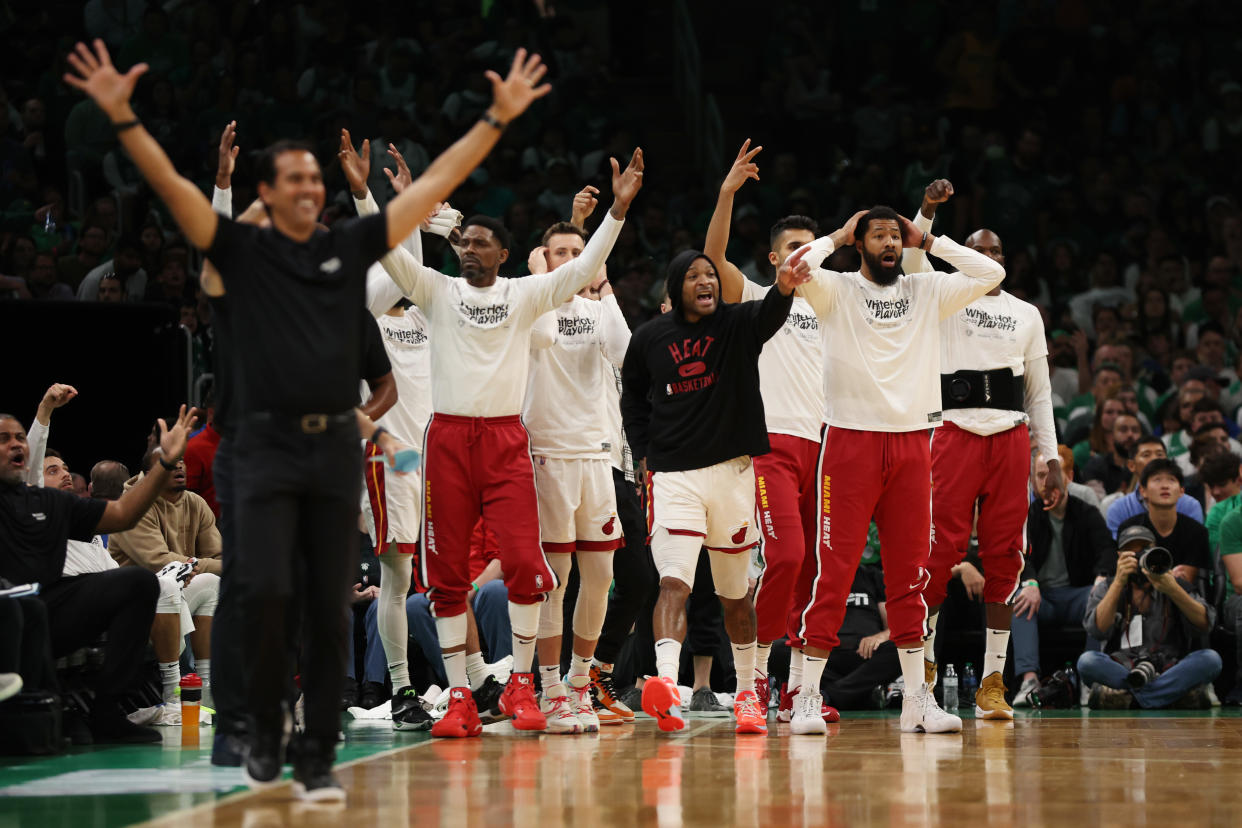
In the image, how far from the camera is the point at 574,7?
1806cm

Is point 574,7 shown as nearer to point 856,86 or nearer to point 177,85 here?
point 856,86

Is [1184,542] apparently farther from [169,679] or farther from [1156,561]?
[169,679]

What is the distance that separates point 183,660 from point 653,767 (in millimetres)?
4690

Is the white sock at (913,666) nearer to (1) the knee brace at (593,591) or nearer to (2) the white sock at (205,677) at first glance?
(1) the knee brace at (593,591)

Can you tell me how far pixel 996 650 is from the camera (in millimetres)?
8148

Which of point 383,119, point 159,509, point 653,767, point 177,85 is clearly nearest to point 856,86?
point 383,119

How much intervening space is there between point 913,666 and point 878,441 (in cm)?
108

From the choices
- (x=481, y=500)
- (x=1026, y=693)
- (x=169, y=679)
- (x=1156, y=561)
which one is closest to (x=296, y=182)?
(x=481, y=500)

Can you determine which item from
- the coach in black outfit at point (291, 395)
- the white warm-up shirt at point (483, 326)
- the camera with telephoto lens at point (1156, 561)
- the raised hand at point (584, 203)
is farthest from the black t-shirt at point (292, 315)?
the camera with telephoto lens at point (1156, 561)

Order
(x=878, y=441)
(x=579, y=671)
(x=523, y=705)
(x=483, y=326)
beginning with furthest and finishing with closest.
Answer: (x=579, y=671)
(x=523, y=705)
(x=878, y=441)
(x=483, y=326)

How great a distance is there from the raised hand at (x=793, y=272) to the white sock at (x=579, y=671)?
2.12 metres

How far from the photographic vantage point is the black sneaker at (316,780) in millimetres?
4777

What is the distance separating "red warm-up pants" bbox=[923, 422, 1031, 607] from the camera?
794 centimetres

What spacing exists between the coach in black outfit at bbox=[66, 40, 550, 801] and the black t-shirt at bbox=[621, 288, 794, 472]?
266 cm
